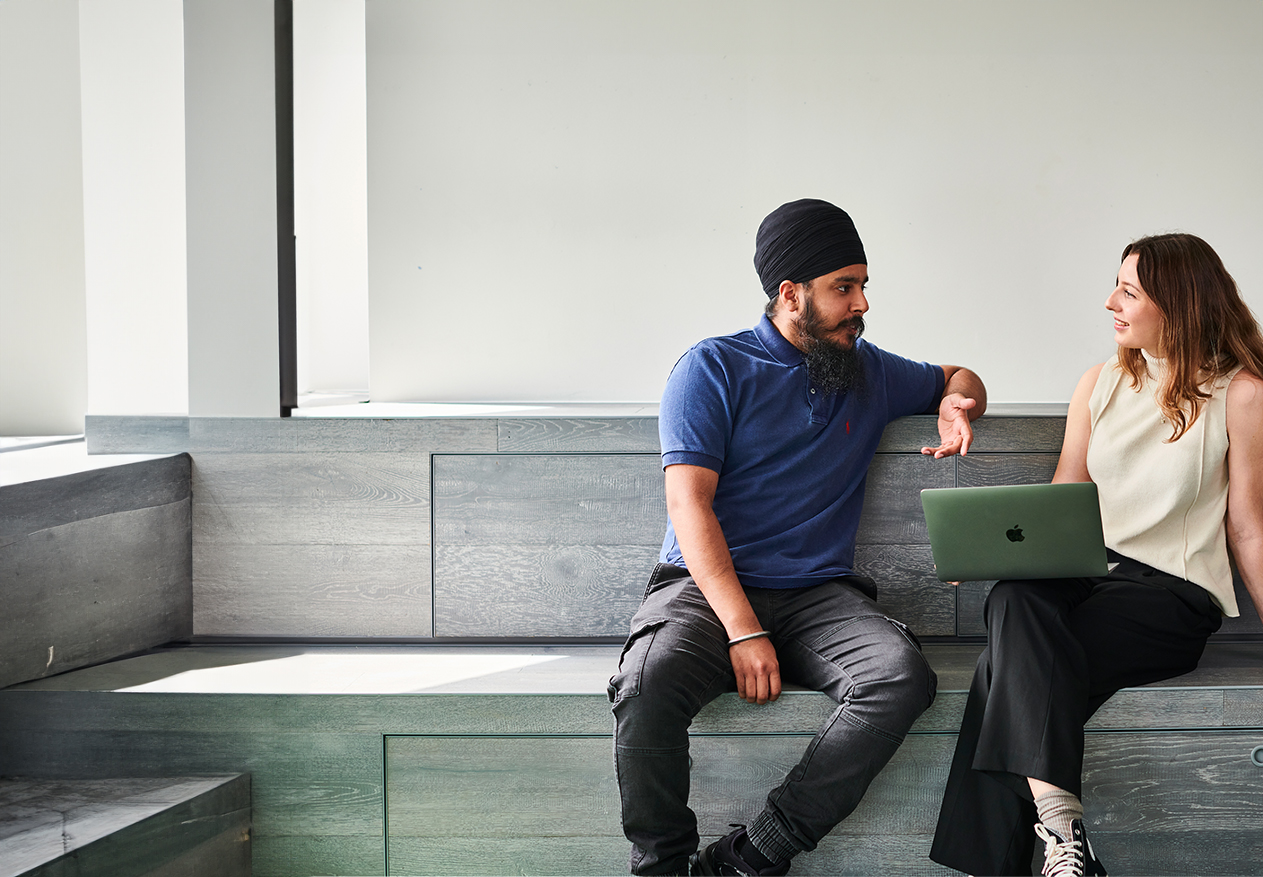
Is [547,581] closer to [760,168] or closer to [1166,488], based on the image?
[1166,488]

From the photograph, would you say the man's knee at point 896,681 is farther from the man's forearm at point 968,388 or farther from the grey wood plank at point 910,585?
the man's forearm at point 968,388

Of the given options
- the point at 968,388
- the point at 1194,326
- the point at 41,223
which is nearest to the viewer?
the point at 1194,326

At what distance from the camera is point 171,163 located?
10.3 feet

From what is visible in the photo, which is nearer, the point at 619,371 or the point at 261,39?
the point at 261,39

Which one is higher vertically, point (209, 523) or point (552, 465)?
point (552, 465)

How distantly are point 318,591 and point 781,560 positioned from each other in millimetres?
1175

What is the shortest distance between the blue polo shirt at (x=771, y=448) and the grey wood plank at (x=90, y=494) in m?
1.24

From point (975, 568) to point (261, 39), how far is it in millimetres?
2116

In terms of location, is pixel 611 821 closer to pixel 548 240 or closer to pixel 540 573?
pixel 540 573

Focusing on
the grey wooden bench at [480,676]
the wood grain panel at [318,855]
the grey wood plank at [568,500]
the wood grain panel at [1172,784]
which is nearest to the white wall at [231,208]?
the grey wooden bench at [480,676]

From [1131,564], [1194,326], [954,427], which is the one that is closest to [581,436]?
[954,427]

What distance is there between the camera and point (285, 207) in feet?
7.56

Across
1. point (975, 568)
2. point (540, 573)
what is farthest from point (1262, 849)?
point (540, 573)

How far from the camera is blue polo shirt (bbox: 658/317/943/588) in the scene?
193cm
